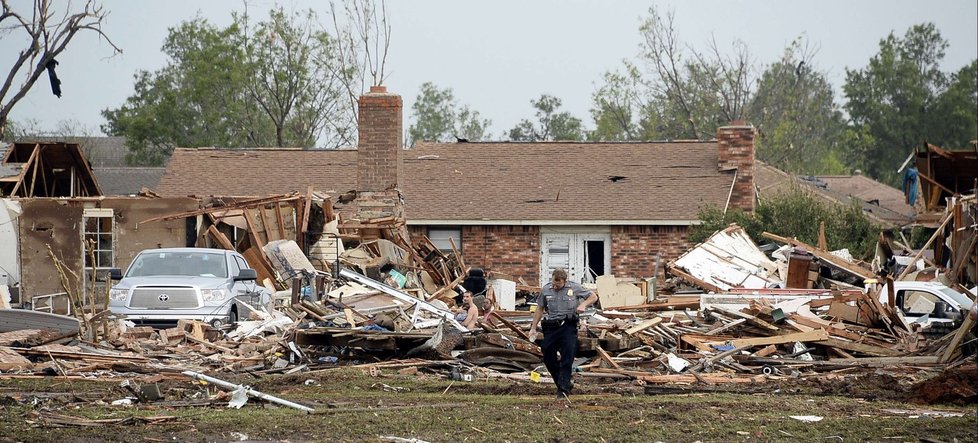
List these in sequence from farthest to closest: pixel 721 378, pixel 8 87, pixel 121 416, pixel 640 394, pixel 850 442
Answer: pixel 8 87
pixel 721 378
pixel 640 394
pixel 121 416
pixel 850 442

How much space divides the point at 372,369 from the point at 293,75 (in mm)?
Result: 45594

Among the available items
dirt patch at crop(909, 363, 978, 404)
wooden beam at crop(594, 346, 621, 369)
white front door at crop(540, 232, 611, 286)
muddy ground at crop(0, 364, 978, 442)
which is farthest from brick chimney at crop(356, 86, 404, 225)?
dirt patch at crop(909, 363, 978, 404)

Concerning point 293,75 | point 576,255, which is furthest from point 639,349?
point 293,75

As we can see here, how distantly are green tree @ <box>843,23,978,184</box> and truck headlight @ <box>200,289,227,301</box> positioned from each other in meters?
10.8

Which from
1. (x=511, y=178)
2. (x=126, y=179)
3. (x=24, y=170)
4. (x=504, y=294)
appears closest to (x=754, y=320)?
(x=504, y=294)

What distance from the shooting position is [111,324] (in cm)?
1850

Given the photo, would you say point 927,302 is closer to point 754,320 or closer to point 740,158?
point 754,320

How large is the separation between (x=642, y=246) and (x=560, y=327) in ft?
69.6

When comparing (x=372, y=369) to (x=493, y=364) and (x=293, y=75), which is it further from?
(x=293, y=75)

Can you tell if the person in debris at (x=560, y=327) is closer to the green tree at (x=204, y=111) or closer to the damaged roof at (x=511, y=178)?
the damaged roof at (x=511, y=178)

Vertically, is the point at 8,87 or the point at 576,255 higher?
the point at 8,87

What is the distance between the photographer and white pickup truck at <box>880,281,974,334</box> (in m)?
20.5

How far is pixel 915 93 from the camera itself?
25.3 metres

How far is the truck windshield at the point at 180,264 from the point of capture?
2038 centimetres
